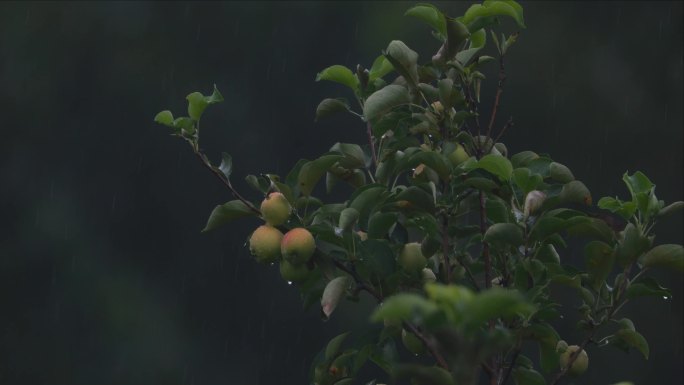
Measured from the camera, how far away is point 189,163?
17.6 feet

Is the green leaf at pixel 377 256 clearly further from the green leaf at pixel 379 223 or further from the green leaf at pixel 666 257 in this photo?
the green leaf at pixel 666 257

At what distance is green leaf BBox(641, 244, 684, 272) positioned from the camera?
4.51 feet

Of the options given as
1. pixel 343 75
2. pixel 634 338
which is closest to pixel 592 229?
pixel 634 338

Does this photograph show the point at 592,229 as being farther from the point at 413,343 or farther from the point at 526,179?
the point at 413,343

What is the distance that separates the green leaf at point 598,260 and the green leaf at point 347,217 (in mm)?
249

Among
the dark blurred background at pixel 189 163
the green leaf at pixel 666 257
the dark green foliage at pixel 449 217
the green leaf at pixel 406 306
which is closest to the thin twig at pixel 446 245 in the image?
the dark green foliage at pixel 449 217

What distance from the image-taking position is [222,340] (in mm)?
5105

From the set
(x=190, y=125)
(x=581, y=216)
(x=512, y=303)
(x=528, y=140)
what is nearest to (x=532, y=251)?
(x=581, y=216)

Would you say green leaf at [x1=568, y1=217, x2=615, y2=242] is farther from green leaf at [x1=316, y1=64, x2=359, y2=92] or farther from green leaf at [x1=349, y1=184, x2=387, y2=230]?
green leaf at [x1=316, y1=64, x2=359, y2=92]

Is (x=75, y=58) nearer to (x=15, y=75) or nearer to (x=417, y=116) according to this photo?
(x=15, y=75)

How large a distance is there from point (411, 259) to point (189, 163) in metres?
3.93

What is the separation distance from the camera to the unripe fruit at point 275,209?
4.82 ft

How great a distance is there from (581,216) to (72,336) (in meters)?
4.11

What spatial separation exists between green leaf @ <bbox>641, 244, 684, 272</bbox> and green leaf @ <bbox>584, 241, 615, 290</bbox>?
0.12 ft
